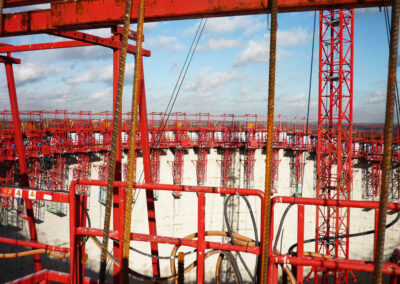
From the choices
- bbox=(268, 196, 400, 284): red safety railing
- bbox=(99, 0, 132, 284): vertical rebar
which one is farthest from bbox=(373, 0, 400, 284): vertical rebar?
bbox=(99, 0, 132, 284): vertical rebar

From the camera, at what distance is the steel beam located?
10.4 feet

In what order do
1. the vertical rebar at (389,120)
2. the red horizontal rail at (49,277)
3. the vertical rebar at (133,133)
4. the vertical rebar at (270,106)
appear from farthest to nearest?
the red horizontal rail at (49,277)
the vertical rebar at (133,133)
the vertical rebar at (270,106)
the vertical rebar at (389,120)

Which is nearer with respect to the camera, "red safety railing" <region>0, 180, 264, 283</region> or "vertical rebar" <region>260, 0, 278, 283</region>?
"vertical rebar" <region>260, 0, 278, 283</region>

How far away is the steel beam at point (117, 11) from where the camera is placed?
316 cm

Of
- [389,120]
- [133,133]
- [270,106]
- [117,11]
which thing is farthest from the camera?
[117,11]

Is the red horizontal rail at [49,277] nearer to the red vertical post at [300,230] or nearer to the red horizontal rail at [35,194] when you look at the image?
the red horizontal rail at [35,194]

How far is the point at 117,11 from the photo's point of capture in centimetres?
368

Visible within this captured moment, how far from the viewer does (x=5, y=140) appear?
13.3 metres

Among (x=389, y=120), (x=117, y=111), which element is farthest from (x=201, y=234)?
(x=389, y=120)

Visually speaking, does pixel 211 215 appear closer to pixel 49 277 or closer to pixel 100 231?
pixel 49 277

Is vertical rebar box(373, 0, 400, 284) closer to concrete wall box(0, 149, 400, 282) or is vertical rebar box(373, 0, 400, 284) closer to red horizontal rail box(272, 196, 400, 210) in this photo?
red horizontal rail box(272, 196, 400, 210)

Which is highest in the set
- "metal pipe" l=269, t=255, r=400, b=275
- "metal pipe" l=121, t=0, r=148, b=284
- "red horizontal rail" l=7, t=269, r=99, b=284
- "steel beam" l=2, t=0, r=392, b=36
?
"steel beam" l=2, t=0, r=392, b=36

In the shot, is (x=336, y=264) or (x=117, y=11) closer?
(x=336, y=264)

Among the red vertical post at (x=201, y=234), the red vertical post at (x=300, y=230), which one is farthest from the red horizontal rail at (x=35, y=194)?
the red vertical post at (x=300, y=230)
